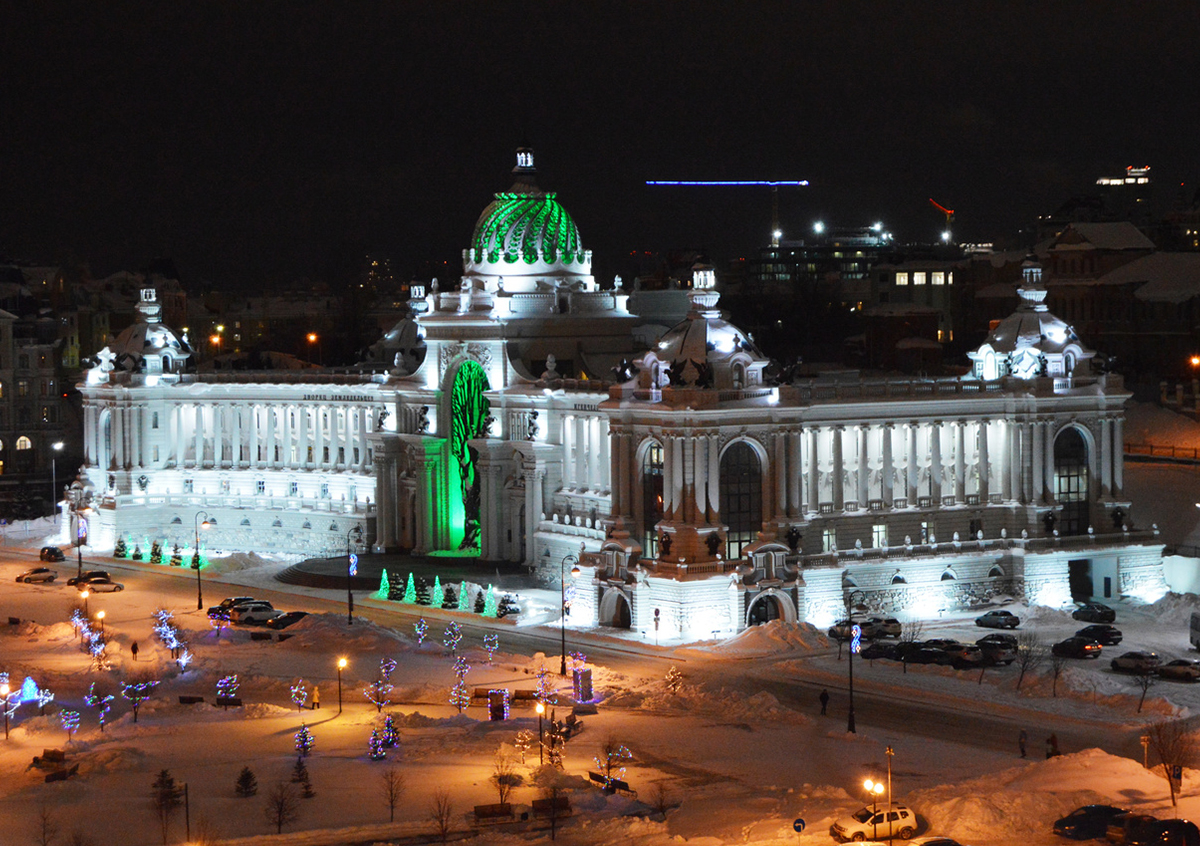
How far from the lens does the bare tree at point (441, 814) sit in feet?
196

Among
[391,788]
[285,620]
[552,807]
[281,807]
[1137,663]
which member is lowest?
[552,807]

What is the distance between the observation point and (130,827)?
200 ft

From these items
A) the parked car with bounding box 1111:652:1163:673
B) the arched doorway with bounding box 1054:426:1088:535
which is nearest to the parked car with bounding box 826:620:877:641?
the parked car with bounding box 1111:652:1163:673

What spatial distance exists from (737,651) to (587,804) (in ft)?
84.9

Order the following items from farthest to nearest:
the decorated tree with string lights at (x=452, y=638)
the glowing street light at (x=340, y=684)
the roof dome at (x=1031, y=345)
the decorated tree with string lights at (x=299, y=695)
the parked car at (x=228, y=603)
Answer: the roof dome at (x=1031, y=345) → the parked car at (x=228, y=603) → the decorated tree with string lights at (x=452, y=638) → the decorated tree with string lights at (x=299, y=695) → the glowing street light at (x=340, y=684)

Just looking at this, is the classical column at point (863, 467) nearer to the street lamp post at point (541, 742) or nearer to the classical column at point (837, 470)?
the classical column at point (837, 470)

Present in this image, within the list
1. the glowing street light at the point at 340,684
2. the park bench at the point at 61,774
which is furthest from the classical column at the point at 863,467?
the park bench at the point at 61,774

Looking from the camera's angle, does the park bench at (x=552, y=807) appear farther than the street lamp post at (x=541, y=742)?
No

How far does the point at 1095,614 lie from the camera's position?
94.4m

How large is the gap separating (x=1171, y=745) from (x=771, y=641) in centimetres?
2433

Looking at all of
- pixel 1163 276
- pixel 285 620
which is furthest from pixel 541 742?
pixel 1163 276

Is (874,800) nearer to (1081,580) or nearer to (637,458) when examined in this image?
(637,458)

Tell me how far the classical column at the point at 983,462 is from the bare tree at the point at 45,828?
52.2 meters

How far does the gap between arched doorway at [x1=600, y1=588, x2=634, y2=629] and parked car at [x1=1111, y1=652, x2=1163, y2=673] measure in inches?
847
